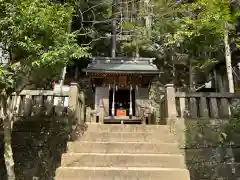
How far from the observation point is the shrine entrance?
40.1 ft

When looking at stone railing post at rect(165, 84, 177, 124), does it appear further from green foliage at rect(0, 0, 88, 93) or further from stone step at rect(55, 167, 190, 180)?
green foliage at rect(0, 0, 88, 93)

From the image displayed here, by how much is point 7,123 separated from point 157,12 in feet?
34.7

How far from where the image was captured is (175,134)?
6.31 meters

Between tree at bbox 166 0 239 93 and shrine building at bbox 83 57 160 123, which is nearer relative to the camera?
tree at bbox 166 0 239 93

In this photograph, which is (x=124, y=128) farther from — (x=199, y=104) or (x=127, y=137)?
(x=199, y=104)

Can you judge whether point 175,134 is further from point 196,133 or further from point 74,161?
point 74,161

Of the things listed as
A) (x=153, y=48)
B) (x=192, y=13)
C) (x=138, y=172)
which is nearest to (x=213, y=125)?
(x=138, y=172)

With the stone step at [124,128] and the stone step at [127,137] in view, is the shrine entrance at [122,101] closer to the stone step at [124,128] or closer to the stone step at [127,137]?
the stone step at [124,128]

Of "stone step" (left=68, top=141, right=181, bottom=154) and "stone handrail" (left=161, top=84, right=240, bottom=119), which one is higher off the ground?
"stone handrail" (left=161, top=84, right=240, bottom=119)

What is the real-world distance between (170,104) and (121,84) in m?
5.82

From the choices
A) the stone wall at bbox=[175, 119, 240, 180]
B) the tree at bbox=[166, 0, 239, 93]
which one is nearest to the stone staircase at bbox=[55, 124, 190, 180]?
the stone wall at bbox=[175, 119, 240, 180]

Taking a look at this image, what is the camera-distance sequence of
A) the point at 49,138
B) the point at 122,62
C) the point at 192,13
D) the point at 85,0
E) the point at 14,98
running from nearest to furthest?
the point at 49,138 → the point at 14,98 → the point at 192,13 → the point at 122,62 → the point at 85,0

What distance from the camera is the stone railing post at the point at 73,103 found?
651cm

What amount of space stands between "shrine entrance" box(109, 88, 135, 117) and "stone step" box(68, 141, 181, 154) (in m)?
6.06
